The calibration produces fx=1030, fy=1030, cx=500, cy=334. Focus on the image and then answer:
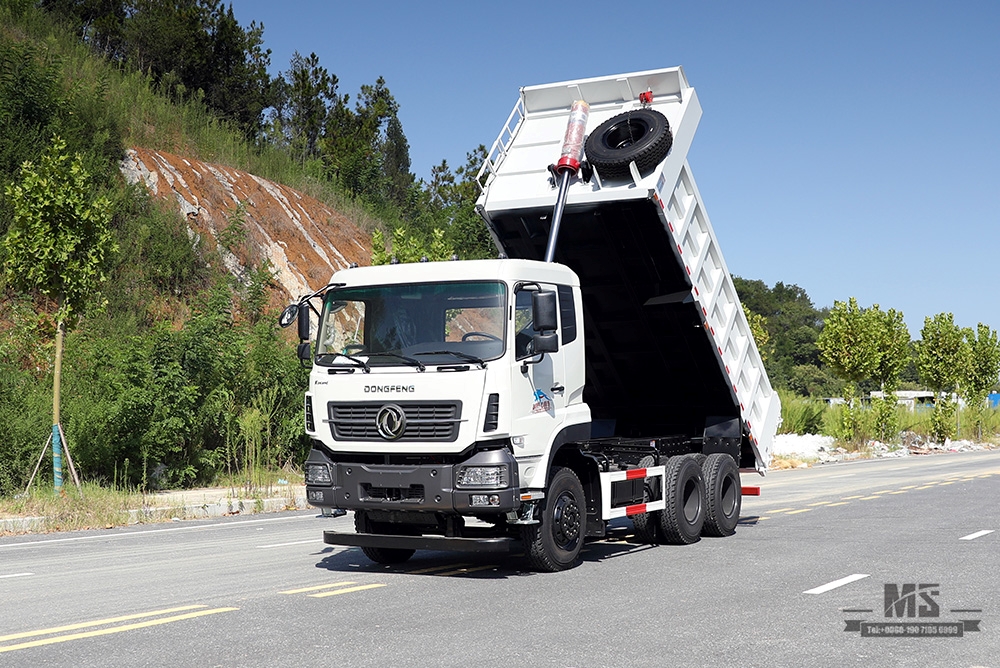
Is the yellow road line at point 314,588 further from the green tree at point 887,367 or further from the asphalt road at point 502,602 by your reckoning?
the green tree at point 887,367

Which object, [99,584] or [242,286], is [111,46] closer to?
[242,286]

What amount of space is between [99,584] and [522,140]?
678cm

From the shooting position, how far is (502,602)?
8133mm

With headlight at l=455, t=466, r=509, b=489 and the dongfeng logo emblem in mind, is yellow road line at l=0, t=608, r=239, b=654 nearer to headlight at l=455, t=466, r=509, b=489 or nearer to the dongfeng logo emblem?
the dongfeng logo emblem

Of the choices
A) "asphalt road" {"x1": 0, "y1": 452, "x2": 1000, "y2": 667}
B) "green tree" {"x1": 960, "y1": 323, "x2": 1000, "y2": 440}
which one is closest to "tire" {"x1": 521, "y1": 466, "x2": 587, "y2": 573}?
"asphalt road" {"x1": 0, "y1": 452, "x2": 1000, "y2": 667}

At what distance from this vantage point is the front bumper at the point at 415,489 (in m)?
8.78

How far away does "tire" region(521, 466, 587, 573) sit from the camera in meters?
9.43

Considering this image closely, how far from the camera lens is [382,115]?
50.8 metres

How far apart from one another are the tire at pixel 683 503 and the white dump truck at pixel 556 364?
3cm

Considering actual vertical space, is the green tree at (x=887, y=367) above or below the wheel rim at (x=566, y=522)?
above

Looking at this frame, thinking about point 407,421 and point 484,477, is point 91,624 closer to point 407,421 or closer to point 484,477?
point 407,421

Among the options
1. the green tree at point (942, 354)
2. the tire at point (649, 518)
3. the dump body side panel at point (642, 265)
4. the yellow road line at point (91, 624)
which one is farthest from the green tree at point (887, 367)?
the yellow road line at point (91, 624)

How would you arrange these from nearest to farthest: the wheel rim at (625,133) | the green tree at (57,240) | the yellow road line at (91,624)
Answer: the yellow road line at (91,624), the wheel rim at (625,133), the green tree at (57,240)

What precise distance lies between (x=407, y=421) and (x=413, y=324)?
0.97m
